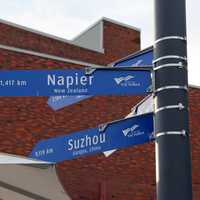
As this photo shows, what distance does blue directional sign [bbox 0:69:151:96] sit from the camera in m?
5.46

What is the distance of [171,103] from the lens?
16.1 feet

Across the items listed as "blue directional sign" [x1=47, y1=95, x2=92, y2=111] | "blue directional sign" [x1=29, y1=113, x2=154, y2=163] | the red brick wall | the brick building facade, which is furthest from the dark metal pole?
the red brick wall

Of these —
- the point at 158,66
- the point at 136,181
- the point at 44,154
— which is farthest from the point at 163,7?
the point at 136,181

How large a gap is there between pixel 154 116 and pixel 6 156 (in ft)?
7.90

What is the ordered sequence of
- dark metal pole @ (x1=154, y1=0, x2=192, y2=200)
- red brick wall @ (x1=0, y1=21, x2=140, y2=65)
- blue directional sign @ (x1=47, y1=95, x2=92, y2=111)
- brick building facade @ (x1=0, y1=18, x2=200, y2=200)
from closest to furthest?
dark metal pole @ (x1=154, y1=0, x2=192, y2=200)
blue directional sign @ (x1=47, y1=95, x2=92, y2=111)
brick building facade @ (x1=0, y1=18, x2=200, y2=200)
red brick wall @ (x1=0, y1=21, x2=140, y2=65)

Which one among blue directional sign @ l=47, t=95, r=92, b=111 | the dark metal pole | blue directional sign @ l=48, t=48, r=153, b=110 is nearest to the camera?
the dark metal pole

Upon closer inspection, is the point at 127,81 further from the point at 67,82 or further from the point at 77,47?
the point at 77,47

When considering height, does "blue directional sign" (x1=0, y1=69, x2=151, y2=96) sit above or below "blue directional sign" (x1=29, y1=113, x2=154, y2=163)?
above

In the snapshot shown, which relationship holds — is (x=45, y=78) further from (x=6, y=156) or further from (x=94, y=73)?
(x=6, y=156)

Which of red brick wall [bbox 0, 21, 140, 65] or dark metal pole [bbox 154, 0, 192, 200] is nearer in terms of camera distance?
dark metal pole [bbox 154, 0, 192, 200]

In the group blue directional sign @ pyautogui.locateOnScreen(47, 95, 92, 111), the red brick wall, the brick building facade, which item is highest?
the red brick wall

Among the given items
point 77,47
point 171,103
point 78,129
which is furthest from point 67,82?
point 77,47

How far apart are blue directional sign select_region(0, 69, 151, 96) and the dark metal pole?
16.3 inches

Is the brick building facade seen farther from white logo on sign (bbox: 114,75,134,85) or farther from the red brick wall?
white logo on sign (bbox: 114,75,134,85)
